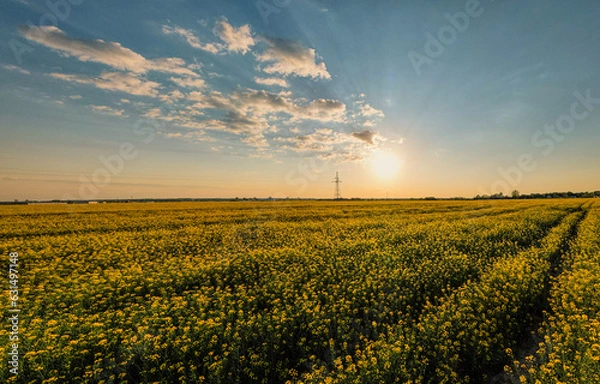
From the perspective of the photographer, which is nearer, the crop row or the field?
the crop row

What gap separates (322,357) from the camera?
5.81 meters

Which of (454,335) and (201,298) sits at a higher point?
(201,298)

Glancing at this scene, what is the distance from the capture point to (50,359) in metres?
4.99

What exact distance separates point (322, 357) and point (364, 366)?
152 cm

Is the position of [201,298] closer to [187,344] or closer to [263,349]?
[187,344]

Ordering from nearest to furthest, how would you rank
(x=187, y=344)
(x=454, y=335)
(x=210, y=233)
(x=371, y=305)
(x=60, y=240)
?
(x=187, y=344), (x=454, y=335), (x=371, y=305), (x=60, y=240), (x=210, y=233)

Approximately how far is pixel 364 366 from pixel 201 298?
4860mm

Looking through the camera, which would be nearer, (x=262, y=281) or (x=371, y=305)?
(x=371, y=305)

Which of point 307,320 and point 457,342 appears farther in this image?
Result: point 307,320

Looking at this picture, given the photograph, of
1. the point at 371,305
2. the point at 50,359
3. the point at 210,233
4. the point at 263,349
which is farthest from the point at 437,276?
the point at 210,233

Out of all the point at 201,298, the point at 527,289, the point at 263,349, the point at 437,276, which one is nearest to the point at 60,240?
the point at 201,298

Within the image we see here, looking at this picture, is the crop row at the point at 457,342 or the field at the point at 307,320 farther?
the field at the point at 307,320

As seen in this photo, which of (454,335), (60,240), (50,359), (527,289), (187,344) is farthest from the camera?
(60,240)

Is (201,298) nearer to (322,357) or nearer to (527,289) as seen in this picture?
(322,357)
